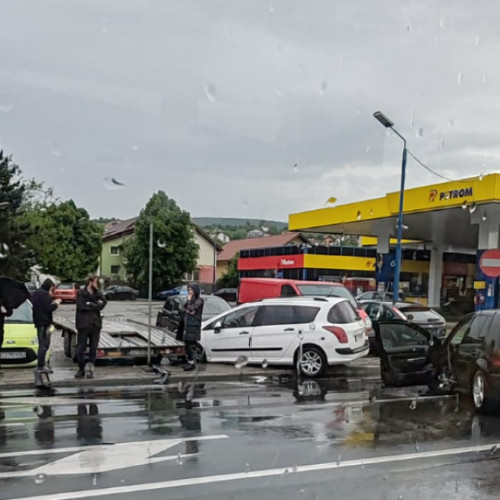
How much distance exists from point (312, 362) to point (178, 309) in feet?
18.6

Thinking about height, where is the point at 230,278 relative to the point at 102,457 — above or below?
above

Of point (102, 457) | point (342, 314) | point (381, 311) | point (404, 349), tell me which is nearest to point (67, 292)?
point (381, 311)

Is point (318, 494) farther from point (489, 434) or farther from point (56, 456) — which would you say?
point (489, 434)

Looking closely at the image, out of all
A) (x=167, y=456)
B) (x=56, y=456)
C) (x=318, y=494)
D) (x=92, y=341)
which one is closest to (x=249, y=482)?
(x=318, y=494)

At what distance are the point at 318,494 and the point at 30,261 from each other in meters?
32.9

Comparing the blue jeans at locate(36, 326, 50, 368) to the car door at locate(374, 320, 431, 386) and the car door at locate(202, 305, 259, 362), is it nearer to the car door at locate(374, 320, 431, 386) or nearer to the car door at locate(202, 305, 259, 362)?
the car door at locate(202, 305, 259, 362)

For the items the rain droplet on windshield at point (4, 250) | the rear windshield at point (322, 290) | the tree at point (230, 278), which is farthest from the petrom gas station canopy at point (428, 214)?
the tree at point (230, 278)

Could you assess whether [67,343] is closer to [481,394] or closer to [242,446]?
[242,446]

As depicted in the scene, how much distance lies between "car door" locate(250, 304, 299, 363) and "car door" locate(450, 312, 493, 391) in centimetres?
361

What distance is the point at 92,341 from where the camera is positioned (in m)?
11.0

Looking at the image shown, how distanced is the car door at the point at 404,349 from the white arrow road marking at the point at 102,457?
4.75 metres

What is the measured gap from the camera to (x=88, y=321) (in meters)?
10.8

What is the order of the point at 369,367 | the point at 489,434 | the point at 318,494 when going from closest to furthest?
the point at 318,494 → the point at 489,434 → the point at 369,367

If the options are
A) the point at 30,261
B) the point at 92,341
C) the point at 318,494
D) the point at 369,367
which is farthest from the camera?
the point at 30,261
